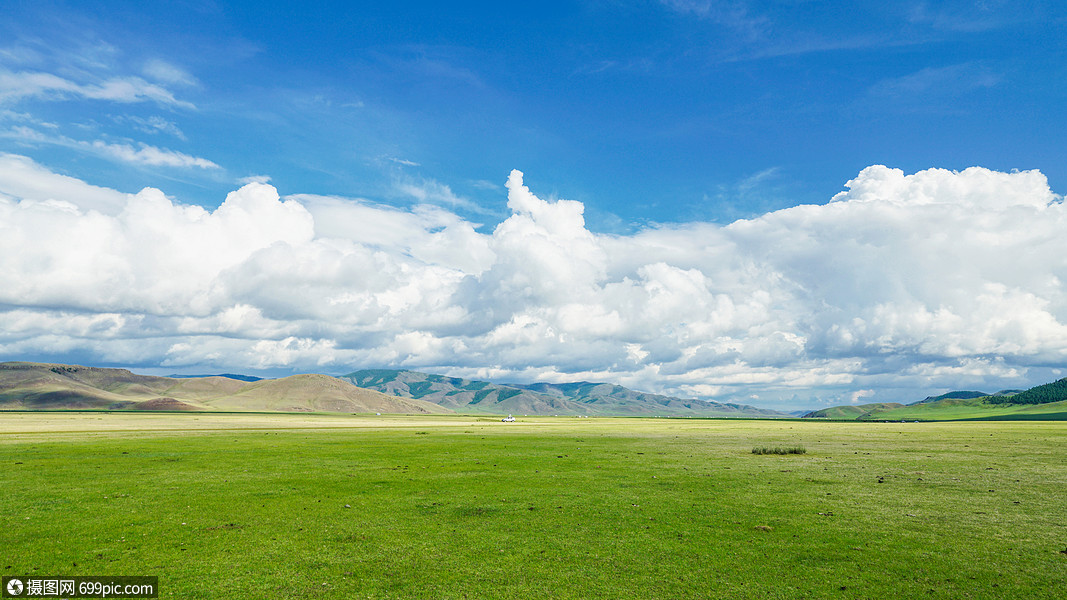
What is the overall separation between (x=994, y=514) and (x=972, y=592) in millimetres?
9699

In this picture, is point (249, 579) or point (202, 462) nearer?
point (249, 579)

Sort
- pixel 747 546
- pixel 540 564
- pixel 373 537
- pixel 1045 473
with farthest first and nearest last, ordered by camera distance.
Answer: pixel 1045 473
pixel 373 537
pixel 747 546
pixel 540 564

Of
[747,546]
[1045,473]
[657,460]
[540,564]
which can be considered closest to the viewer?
[540,564]

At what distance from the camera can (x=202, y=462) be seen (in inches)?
1426

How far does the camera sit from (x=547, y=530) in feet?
59.0

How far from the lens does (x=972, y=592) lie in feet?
41.1

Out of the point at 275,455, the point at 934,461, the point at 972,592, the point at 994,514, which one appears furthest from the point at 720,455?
the point at 275,455

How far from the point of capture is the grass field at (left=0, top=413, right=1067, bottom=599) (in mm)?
13242

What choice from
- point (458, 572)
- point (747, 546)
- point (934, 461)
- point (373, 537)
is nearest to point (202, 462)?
point (373, 537)

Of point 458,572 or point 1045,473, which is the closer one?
point 458,572

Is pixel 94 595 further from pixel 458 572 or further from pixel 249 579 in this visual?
pixel 458 572

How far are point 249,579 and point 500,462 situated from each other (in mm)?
24995

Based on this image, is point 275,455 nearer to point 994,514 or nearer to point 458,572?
point 458,572

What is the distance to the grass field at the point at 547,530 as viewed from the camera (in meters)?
13.2
